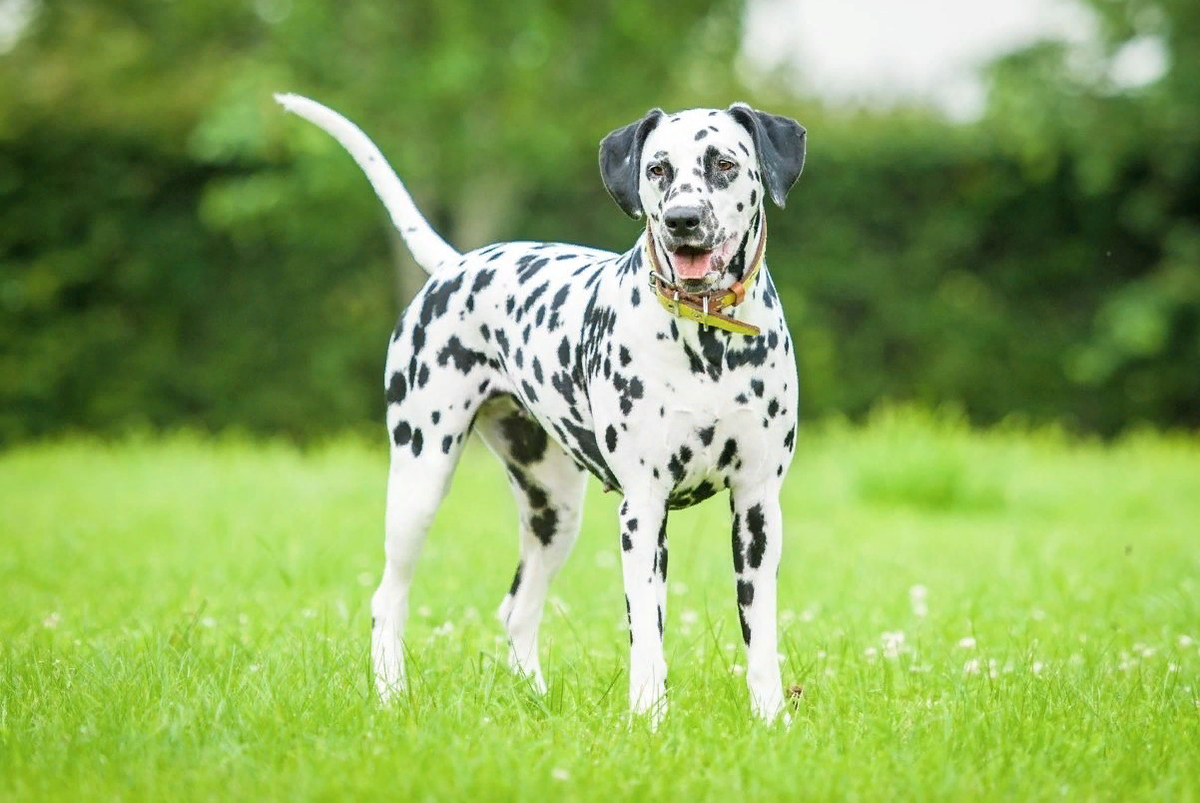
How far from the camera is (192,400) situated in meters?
12.8

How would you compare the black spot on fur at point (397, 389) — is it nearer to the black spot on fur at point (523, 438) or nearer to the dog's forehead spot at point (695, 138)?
the black spot on fur at point (523, 438)

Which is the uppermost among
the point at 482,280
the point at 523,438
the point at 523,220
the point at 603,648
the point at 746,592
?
the point at 523,220

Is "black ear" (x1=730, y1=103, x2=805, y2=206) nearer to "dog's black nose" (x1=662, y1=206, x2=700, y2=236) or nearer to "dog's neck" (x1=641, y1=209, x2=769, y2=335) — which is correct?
"dog's neck" (x1=641, y1=209, x2=769, y2=335)

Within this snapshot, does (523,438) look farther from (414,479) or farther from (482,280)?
(482,280)

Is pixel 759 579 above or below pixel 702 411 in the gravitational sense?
below

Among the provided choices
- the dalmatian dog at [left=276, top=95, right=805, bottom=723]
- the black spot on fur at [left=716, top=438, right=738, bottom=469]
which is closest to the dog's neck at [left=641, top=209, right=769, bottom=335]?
the dalmatian dog at [left=276, top=95, right=805, bottom=723]

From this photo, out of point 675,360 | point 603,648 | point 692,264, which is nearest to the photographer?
point 692,264

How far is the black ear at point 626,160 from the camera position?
392cm

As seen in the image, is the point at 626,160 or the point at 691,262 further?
the point at 626,160

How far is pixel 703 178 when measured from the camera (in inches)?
147

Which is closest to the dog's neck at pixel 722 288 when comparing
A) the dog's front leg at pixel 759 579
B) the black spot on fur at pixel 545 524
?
the dog's front leg at pixel 759 579

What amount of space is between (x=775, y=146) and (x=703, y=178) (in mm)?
299

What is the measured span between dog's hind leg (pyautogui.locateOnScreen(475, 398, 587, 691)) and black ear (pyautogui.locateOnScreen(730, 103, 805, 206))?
4.29ft

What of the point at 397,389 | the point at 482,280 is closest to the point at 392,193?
the point at 482,280
